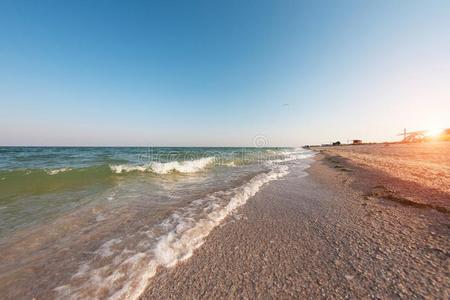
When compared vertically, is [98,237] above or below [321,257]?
below

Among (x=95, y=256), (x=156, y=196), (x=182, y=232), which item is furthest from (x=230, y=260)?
(x=156, y=196)

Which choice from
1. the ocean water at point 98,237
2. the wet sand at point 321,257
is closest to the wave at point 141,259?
the ocean water at point 98,237

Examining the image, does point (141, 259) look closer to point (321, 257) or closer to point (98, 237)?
point (98, 237)

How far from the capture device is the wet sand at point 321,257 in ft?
7.08

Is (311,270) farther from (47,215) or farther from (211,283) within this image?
(47,215)

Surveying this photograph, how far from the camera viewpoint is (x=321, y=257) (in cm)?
276

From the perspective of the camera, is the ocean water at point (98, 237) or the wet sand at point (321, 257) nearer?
the wet sand at point (321, 257)

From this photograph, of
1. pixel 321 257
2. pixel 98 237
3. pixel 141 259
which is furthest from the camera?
pixel 98 237

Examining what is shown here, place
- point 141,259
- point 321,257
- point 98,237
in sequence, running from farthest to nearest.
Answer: point 98,237, point 141,259, point 321,257

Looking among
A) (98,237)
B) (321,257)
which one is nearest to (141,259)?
(98,237)

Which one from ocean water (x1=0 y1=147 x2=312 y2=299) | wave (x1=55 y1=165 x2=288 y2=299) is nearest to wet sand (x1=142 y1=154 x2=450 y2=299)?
wave (x1=55 y1=165 x2=288 y2=299)

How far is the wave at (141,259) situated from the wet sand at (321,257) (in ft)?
0.63

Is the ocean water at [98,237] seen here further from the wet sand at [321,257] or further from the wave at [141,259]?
the wet sand at [321,257]

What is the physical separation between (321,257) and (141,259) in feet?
8.40
